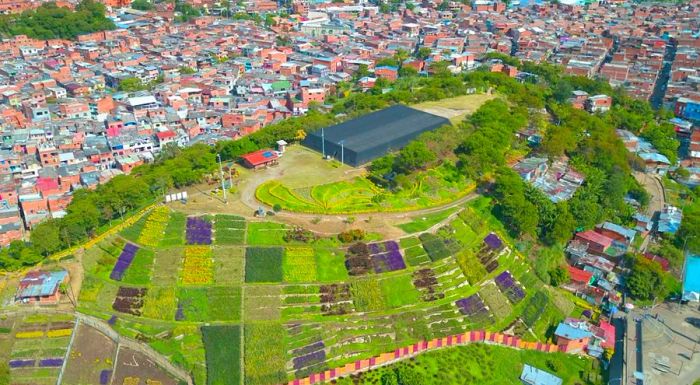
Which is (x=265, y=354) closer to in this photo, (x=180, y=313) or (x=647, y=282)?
(x=180, y=313)

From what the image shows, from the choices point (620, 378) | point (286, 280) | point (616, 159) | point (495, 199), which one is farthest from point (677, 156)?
point (286, 280)

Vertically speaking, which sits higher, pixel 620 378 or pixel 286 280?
pixel 286 280

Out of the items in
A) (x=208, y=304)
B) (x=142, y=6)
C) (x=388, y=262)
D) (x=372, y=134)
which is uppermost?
(x=142, y=6)

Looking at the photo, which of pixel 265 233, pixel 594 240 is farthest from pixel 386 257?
pixel 594 240

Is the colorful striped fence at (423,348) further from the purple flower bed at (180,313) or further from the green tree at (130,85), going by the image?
the green tree at (130,85)

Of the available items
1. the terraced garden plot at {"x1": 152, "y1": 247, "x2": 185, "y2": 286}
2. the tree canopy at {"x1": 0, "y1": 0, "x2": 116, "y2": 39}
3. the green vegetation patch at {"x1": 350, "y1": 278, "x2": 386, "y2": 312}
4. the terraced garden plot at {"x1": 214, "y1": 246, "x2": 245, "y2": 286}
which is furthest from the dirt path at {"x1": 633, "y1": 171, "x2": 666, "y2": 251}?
the tree canopy at {"x1": 0, "y1": 0, "x2": 116, "y2": 39}

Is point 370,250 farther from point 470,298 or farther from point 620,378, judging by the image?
point 620,378
